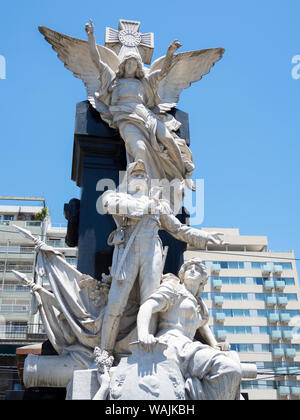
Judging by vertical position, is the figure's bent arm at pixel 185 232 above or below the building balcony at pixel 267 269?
below

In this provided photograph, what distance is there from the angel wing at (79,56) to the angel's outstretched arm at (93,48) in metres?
0.63

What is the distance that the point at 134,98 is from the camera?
924 centimetres

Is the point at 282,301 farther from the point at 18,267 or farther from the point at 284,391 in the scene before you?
the point at 18,267

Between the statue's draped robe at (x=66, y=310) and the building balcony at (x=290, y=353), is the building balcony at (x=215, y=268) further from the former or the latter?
the statue's draped robe at (x=66, y=310)

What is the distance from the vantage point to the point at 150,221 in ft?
25.1

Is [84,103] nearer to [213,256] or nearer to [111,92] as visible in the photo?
[111,92]

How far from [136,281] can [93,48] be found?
435cm

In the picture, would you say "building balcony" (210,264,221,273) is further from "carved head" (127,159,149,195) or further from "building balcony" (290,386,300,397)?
Result: "carved head" (127,159,149,195)

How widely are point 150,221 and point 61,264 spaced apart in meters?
1.54

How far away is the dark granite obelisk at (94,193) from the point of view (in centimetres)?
852

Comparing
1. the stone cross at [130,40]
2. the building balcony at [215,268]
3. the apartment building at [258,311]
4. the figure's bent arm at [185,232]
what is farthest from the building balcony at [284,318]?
the figure's bent arm at [185,232]

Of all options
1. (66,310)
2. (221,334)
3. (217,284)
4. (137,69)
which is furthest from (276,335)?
(66,310)

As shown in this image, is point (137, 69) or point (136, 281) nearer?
point (136, 281)
